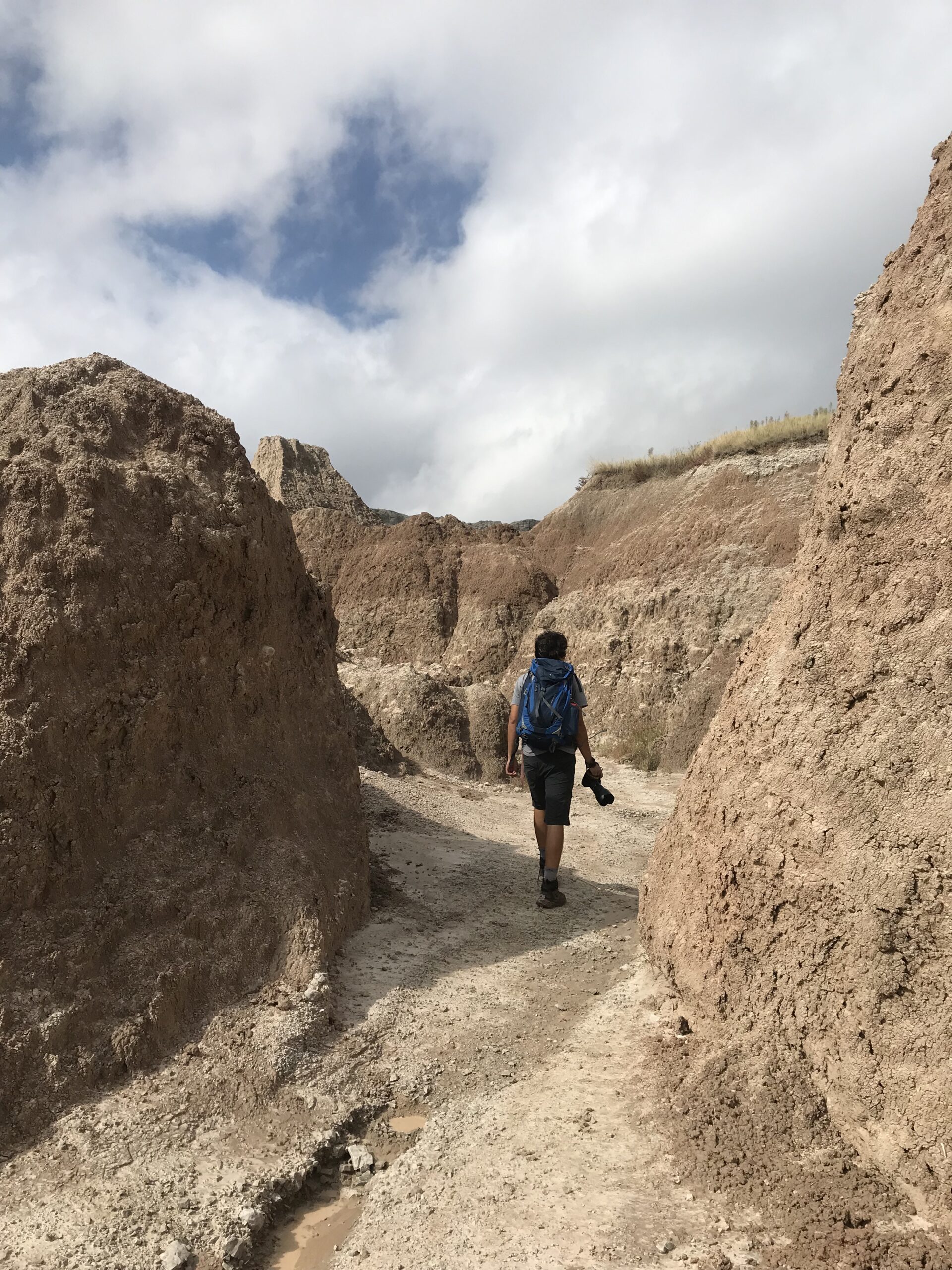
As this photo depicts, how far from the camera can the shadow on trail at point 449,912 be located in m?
3.95

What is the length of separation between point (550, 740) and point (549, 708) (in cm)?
20

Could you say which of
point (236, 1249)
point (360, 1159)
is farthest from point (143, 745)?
point (236, 1249)

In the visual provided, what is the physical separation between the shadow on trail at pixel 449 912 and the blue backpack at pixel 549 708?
974 mm

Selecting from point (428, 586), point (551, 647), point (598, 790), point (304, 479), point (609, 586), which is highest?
point (304, 479)

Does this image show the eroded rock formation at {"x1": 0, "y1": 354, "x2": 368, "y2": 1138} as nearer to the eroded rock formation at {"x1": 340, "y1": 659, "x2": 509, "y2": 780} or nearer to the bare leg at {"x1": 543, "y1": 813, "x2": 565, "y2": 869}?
the bare leg at {"x1": 543, "y1": 813, "x2": 565, "y2": 869}

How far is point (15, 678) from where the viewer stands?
342cm

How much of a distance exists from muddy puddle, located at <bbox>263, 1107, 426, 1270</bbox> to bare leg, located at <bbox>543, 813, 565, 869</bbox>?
2.04 metres

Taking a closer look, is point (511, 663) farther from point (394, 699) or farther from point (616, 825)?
point (616, 825)

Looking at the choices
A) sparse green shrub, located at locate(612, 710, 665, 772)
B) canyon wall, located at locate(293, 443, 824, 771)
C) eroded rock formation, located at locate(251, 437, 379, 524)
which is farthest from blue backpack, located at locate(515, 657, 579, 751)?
eroded rock formation, located at locate(251, 437, 379, 524)

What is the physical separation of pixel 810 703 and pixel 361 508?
19.6m

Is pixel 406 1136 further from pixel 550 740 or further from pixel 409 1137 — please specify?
pixel 550 740

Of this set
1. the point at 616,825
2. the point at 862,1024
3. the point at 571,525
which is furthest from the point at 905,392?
the point at 571,525

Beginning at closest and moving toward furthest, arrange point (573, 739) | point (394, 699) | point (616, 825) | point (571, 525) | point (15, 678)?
point (15, 678) < point (573, 739) < point (616, 825) < point (394, 699) < point (571, 525)

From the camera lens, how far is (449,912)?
4793 millimetres
